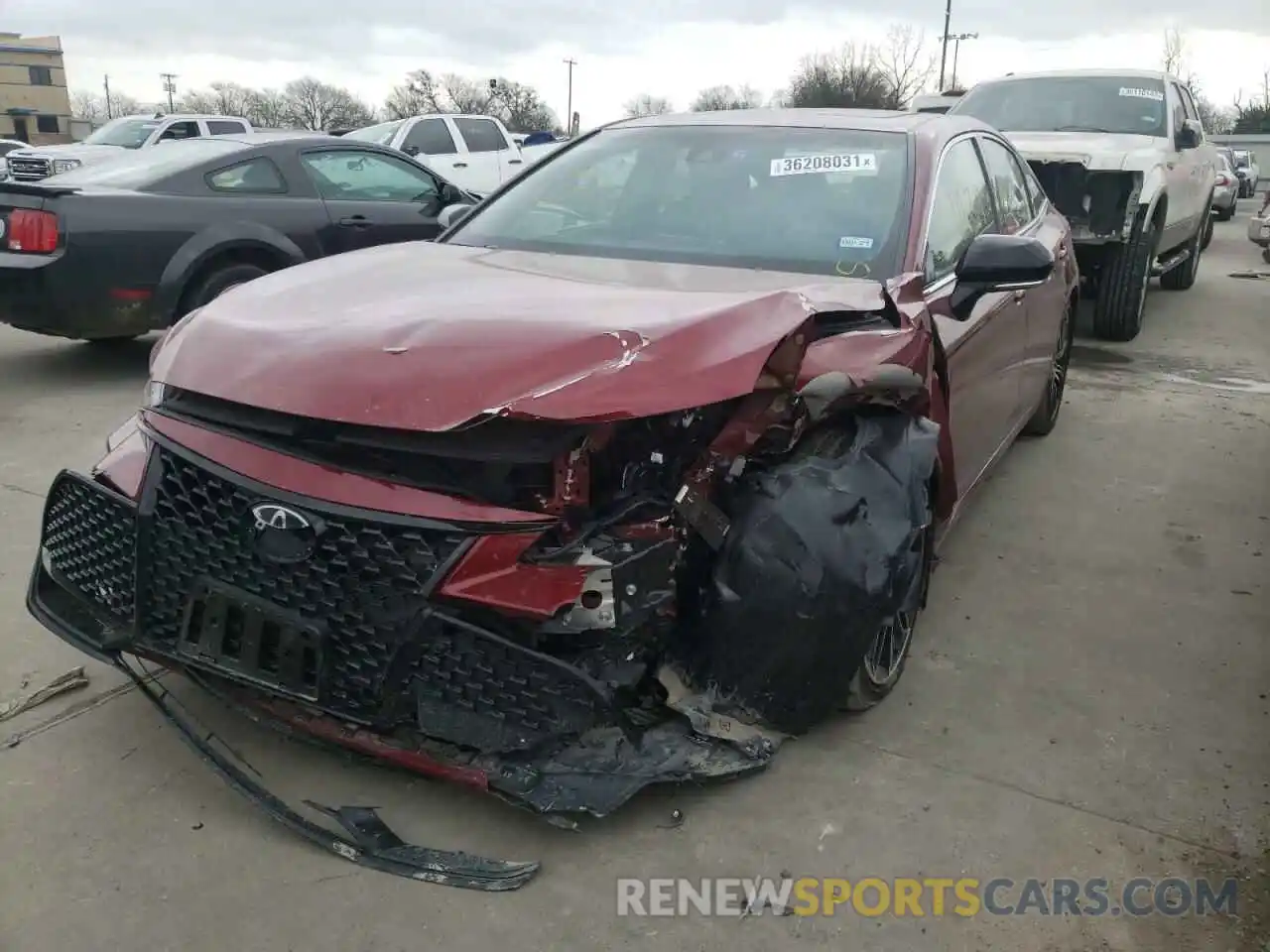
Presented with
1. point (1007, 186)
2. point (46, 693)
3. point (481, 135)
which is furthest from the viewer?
point (481, 135)

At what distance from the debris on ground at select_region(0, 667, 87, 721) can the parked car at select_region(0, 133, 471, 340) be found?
341 centimetres

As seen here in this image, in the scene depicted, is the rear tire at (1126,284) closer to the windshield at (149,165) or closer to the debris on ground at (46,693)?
the windshield at (149,165)

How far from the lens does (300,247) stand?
6.59 meters

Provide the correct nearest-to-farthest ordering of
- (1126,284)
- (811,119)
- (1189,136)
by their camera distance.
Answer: (811,119) < (1126,284) < (1189,136)

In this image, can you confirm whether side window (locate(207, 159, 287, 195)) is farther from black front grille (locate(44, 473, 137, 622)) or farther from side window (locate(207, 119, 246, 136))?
side window (locate(207, 119, 246, 136))

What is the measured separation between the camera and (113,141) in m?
14.8

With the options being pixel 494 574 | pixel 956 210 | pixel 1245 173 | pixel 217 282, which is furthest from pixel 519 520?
pixel 1245 173

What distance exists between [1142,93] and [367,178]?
6113 millimetres

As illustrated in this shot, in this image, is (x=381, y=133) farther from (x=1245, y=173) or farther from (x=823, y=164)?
(x=1245, y=173)

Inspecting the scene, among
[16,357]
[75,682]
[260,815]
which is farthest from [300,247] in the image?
[260,815]

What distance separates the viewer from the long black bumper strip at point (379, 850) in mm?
2219

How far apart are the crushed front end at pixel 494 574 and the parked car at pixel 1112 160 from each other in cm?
592

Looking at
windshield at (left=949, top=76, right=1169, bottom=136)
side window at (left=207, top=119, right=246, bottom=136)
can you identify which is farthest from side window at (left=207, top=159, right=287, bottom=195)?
side window at (left=207, top=119, right=246, bottom=136)

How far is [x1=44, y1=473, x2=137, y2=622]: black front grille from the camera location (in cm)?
243
